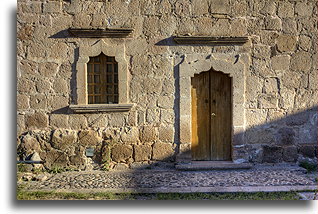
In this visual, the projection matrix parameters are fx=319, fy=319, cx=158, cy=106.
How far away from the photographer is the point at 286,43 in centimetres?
579

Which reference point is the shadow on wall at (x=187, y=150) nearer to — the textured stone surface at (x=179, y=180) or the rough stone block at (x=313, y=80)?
the textured stone surface at (x=179, y=180)

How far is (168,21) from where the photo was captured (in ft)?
18.6

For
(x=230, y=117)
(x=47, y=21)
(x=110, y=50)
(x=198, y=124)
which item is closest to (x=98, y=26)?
(x=110, y=50)

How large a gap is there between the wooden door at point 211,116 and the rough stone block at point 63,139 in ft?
7.13

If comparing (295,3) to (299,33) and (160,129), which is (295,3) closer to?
(299,33)

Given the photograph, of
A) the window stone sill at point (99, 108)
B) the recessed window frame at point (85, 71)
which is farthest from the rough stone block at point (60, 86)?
the window stone sill at point (99, 108)

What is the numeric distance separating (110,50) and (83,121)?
135 cm

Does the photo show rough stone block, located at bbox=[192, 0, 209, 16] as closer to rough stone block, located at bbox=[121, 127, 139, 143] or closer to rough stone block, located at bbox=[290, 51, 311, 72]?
rough stone block, located at bbox=[290, 51, 311, 72]

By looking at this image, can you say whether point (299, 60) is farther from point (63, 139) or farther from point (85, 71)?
point (63, 139)

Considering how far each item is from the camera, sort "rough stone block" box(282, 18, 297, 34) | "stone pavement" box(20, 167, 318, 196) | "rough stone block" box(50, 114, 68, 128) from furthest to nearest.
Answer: "rough stone block" box(282, 18, 297, 34), "rough stone block" box(50, 114, 68, 128), "stone pavement" box(20, 167, 318, 196)

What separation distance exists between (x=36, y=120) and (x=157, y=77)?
7.46 feet

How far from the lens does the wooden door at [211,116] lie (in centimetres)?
588

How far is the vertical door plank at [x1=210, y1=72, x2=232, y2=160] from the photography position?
5.88 m

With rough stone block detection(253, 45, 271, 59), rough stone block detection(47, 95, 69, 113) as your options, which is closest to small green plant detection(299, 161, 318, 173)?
rough stone block detection(253, 45, 271, 59)
